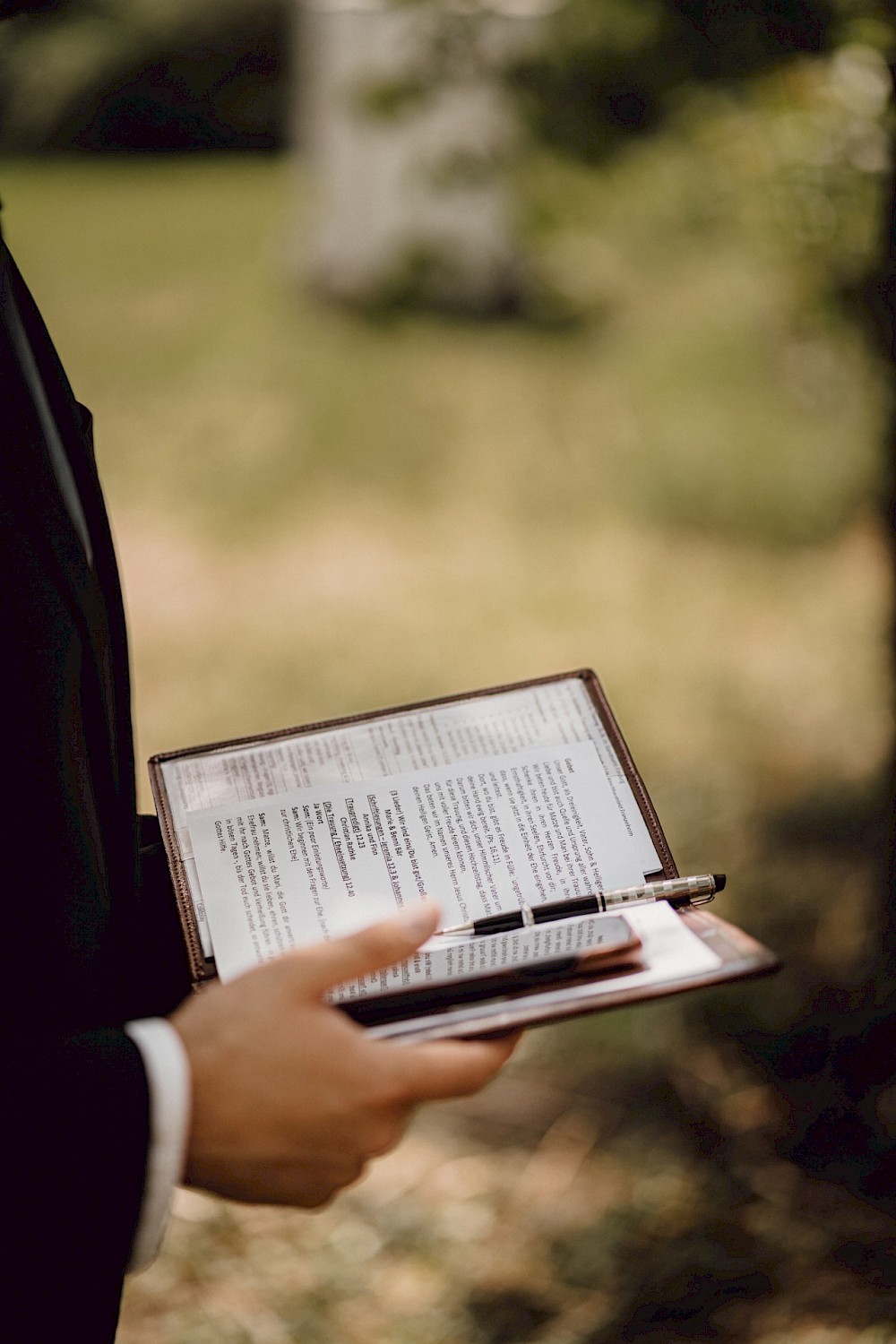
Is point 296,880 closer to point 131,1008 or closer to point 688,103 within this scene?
point 131,1008

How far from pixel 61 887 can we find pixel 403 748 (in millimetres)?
359

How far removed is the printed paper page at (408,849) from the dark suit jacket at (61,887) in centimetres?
11

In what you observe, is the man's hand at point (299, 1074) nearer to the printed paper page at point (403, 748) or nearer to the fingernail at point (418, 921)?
the fingernail at point (418, 921)

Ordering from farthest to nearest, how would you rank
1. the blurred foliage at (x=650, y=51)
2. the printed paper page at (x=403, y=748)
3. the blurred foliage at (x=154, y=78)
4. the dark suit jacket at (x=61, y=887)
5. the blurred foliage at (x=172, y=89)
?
the blurred foliage at (x=172, y=89), the blurred foliage at (x=154, y=78), the blurred foliage at (x=650, y=51), the printed paper page at (x=403, y=748), the dark suit jacket at (x=61, y=887)

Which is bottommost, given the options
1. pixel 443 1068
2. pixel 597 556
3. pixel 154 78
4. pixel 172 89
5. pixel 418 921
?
pixel 443 1068

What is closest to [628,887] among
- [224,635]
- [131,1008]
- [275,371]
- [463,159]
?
[131,1008]

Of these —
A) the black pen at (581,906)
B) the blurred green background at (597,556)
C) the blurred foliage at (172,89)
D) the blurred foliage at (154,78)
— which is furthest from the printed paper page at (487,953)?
the blurred foliage at (172,89)

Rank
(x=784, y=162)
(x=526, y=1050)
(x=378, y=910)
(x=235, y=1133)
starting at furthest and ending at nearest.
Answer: (x=526, y=1050) → (x=784, y=162) → (x=378, y=910) → (x=235, y=1133)

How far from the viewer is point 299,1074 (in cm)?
84

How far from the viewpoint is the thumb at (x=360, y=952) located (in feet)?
2.81

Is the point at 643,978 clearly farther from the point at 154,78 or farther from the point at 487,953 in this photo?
the point at 154,78

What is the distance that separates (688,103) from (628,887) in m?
1.41

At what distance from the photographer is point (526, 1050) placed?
251 cm

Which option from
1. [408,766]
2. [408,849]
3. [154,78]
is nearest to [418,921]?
[408,849]
